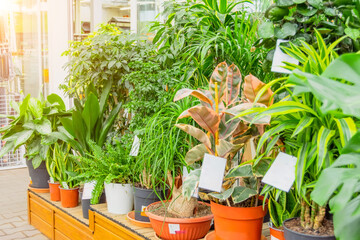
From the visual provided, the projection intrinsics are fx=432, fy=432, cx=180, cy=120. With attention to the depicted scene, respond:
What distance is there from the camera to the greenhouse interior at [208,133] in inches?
60.1

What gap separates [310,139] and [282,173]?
0.17m

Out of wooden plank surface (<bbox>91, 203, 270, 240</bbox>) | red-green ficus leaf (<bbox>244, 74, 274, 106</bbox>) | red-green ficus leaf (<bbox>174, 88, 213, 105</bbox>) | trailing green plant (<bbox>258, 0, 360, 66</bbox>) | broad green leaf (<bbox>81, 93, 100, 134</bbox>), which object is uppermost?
trailing green plant (<bbox>258, 0, 360, 66</bbox>)

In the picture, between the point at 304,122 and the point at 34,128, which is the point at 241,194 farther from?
the point at 34,128

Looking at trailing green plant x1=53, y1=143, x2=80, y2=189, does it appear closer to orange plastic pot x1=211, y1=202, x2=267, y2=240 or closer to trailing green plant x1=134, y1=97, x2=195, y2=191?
trailing green plant x1=134, y1=97, x2=195, y2=191

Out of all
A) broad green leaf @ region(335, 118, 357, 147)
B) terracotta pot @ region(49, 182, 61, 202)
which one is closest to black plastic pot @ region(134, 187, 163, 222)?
terracotta pot @ region(49, 182, 61, 202)

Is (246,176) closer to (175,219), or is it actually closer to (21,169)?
(175,219)

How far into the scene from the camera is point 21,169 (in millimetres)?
6488

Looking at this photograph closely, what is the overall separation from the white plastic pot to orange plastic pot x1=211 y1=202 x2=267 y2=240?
37.2 inches

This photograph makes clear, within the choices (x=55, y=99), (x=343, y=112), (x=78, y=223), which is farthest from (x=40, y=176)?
(x=343, y=112)

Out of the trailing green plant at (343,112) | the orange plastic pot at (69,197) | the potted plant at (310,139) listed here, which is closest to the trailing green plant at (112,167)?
the orange plastic pot at (69,197)

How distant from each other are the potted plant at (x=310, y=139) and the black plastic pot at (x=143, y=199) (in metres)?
1.05

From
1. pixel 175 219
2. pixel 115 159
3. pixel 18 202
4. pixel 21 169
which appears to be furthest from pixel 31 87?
pixel 175 219

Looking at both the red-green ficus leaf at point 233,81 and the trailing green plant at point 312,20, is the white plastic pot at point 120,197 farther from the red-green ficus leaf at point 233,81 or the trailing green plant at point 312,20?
the trailing green plant at point 312,20

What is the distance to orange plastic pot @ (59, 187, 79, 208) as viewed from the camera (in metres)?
3.39
